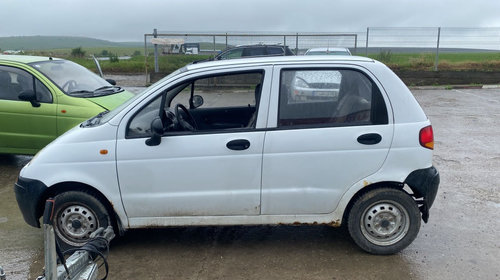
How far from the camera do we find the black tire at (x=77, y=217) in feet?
13.3

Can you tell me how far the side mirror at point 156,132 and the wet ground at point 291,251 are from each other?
1.11m

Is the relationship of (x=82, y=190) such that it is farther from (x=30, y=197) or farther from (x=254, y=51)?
(x=254, y=51)

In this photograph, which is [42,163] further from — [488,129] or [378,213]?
[488,129]

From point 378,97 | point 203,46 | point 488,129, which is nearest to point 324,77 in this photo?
point 378,97

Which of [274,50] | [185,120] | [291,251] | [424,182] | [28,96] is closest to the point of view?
[424,182]

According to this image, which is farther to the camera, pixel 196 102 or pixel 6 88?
pixel 6 88

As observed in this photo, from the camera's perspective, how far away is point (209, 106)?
486 cm

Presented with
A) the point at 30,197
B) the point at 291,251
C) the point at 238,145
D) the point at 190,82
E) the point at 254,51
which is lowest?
the point at 291,251

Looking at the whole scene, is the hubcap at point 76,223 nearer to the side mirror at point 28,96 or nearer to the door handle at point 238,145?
the door handle at point 238,145

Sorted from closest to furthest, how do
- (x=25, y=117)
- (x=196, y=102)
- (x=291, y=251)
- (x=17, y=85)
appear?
(x=291, y=251)
(x=196, y=102)
(x=25, y=117)
(x=17, y=85)

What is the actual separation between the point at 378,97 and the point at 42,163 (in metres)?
3.12

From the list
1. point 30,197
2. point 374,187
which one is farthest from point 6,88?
point 374,187

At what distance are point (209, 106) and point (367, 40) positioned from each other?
14785 millimetres

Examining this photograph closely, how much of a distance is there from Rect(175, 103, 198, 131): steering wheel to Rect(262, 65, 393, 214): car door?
0.80 m
